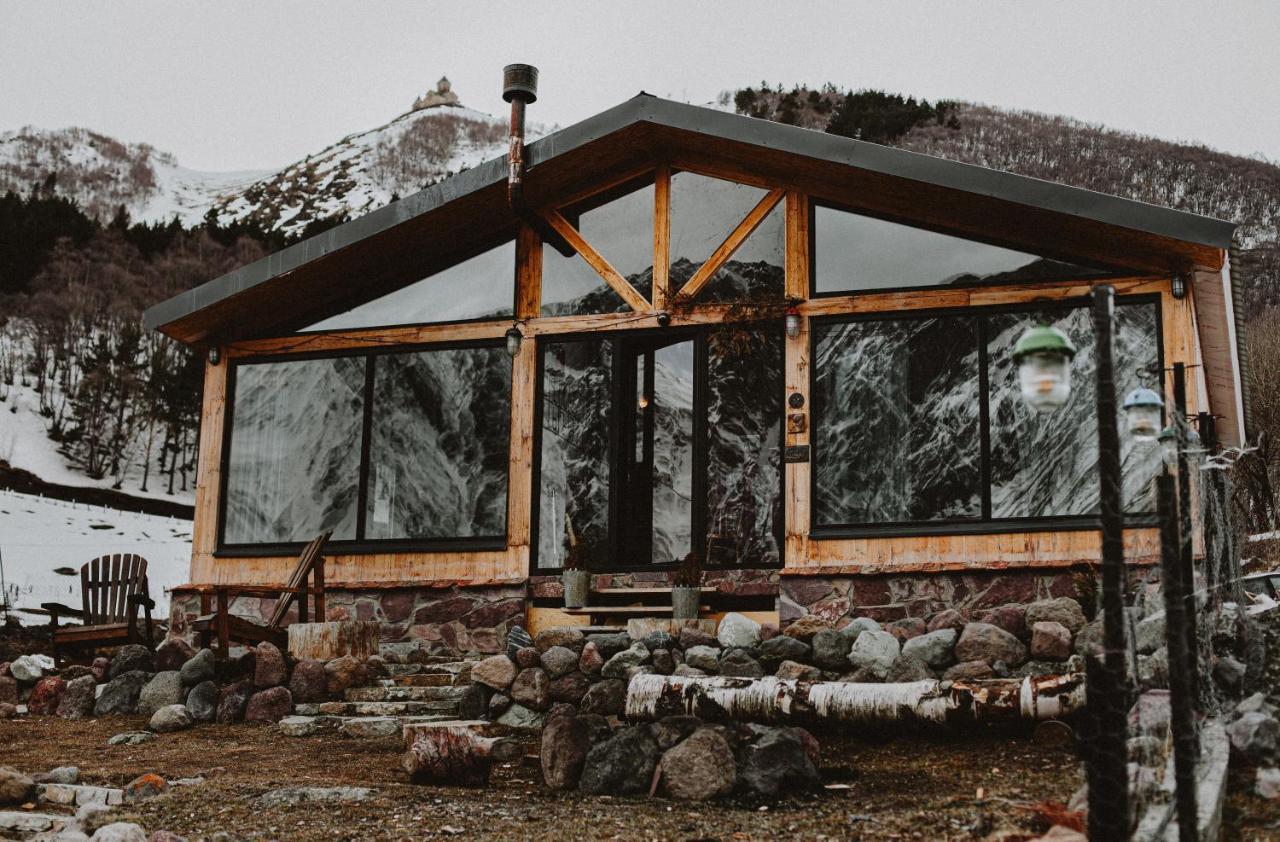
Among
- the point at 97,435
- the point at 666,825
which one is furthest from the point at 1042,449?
the point at 97,435

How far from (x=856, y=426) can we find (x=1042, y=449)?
1.39 metres

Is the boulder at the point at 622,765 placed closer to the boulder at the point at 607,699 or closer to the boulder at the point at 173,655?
the boulder at the point at 607,699

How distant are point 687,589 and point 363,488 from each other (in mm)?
3190

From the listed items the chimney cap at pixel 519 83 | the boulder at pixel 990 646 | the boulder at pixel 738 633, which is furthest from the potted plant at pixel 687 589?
the chimney cap at pixel 519 83

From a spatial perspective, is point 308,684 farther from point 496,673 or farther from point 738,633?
point 738,633

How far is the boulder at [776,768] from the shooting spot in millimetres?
5309

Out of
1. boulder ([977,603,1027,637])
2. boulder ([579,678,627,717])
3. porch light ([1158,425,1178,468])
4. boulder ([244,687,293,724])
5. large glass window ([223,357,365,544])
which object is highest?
large glass window ([223,357,365,544])

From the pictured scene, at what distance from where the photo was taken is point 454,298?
10.5m

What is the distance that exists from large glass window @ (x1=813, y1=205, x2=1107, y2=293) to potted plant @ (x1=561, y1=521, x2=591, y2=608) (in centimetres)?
286

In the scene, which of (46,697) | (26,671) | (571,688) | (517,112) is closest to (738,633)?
(571,688)

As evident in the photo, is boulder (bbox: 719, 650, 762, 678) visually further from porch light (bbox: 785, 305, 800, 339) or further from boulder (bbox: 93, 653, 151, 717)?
boulder (bbox: 93, 653, 151, 717)

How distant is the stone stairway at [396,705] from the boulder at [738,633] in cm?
164

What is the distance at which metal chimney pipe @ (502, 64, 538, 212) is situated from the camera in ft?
31.8

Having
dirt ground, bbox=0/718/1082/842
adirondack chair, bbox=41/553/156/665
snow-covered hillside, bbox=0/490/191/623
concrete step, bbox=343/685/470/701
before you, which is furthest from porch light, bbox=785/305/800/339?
snow-covered hillside, bbox=0/490/191/623
